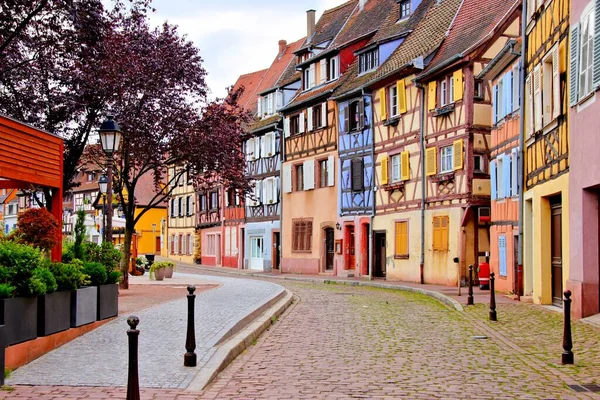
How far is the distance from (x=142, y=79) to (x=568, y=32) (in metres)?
11.3

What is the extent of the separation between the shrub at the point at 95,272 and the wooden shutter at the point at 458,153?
17130 millimetres

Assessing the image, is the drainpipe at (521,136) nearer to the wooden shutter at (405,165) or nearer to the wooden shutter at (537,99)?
the wooden shutter at (537,99)

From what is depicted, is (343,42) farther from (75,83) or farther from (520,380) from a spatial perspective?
(520,380)

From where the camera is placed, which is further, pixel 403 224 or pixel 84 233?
pixel 403 224

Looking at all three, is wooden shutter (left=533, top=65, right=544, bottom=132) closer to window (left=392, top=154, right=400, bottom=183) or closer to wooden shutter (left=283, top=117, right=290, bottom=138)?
window (left=392, top=154, right=400, bottom=183)

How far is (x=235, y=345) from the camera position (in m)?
10.9

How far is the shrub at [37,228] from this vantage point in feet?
39.6

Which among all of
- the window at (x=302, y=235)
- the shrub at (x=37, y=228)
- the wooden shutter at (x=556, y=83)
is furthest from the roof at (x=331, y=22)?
the shrub at (x=37, y=228)

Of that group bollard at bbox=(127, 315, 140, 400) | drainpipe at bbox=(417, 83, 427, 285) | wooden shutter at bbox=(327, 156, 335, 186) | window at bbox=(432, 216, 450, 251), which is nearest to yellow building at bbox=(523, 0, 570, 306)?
window at bbox=(432, 216, 450, 251)

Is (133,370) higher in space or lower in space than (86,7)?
lower

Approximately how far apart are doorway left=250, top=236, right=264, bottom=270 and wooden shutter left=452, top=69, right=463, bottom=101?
21.6 metres

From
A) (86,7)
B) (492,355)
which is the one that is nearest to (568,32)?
(492,355)

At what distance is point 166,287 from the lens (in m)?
24.2

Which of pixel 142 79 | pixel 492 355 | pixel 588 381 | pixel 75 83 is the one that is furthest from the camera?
pixel 142 79
